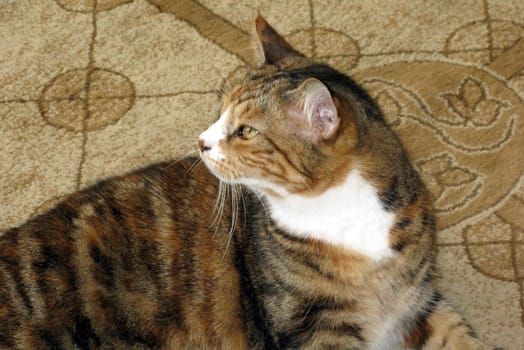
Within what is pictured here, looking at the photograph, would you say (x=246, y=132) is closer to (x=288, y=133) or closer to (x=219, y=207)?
(x=288, y=133)

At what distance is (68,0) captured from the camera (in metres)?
2.12

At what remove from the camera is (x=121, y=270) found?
128 centimetres

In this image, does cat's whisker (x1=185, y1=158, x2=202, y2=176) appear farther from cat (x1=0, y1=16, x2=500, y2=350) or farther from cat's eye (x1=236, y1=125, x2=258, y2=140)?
cat's eye (x1=236, y1=125, x2=258, y2=140)

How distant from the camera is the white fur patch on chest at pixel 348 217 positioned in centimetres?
118

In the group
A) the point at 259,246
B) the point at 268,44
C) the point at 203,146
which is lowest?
the point at 259,246

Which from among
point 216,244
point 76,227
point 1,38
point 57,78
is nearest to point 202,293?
point 216,244

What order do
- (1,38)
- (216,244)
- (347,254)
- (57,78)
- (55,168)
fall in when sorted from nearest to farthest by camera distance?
(347,254) → (216,244) → (55,168) → (57,78) → (1,38)

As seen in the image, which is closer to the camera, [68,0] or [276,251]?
[276,251]

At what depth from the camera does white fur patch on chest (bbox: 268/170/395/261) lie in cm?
118

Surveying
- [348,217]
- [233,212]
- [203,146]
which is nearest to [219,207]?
[233,212]

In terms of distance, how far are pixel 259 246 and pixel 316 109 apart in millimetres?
313

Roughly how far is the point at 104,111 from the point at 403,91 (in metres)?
0.74

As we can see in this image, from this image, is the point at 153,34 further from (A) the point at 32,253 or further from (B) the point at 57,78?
(A) the point at 32,253

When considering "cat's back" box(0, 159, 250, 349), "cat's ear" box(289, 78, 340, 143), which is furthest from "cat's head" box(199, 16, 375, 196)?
"cat's back" box(0, 159, 250, 349)
